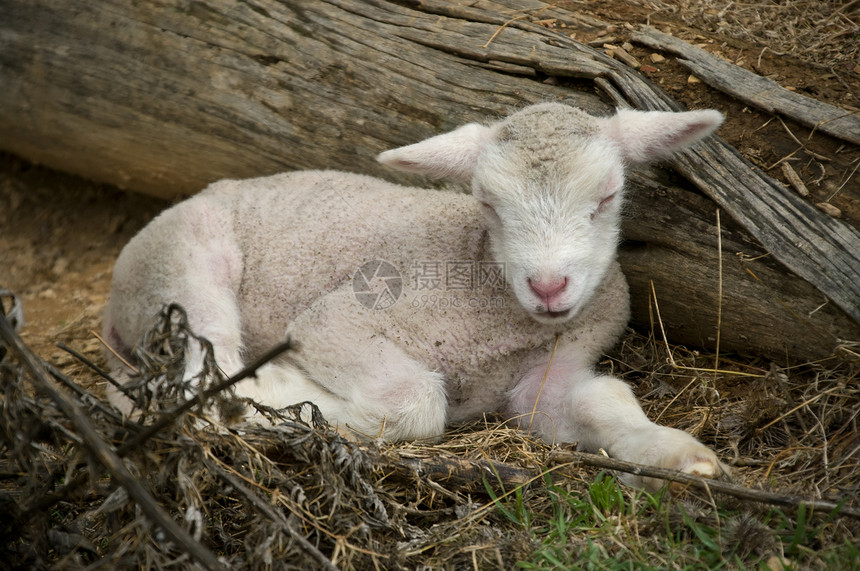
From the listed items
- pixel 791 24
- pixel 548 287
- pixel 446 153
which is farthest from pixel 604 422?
pixel 791 24

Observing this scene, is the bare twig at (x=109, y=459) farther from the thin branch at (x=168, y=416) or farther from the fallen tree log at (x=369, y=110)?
the fallen tree log at (x=369, y=110)

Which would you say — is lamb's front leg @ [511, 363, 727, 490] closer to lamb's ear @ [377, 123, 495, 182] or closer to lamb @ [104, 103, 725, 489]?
lamb @ [104, 103, 725, 489]

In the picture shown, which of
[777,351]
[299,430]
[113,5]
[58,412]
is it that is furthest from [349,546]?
[113,5]

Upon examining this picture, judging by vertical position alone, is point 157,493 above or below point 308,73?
below

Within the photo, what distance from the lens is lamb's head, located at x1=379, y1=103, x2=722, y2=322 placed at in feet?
10.7

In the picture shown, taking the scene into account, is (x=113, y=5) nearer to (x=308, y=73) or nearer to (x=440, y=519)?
(x=308, y=73)

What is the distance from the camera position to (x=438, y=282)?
3.88 m

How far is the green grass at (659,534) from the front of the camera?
2.48 m

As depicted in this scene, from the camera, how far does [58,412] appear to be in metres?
2.32

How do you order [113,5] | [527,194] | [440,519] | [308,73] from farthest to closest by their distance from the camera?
1. [113,5]
2. [308,73]
3. [527,194]
4. [440,519]

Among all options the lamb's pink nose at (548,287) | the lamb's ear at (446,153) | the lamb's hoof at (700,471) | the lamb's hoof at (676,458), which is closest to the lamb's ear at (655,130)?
the lamb's ear at (446,153)

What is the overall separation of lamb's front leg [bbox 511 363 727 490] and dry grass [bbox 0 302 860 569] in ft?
0.59

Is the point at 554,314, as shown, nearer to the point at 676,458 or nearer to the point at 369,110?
the point at 676,458

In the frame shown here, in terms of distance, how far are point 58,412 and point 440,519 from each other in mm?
1429
